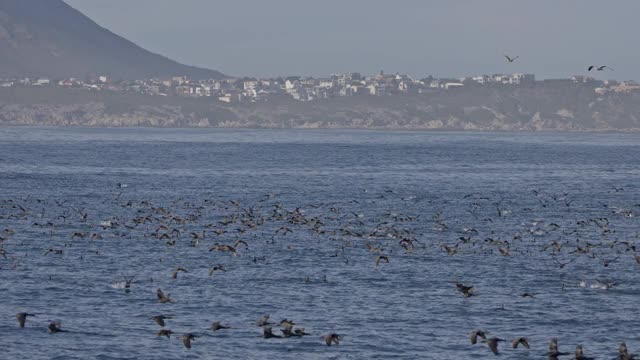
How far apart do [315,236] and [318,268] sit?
12.1 m

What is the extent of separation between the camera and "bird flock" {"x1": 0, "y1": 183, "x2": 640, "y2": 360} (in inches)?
1970

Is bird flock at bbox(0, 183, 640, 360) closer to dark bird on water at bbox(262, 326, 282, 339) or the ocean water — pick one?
dark bird on water at bbox(262, 326, 282, 339)

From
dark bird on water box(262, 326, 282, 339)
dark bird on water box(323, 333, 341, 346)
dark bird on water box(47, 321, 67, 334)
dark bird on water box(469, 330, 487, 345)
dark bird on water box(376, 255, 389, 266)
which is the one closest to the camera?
dark bird on water box(469, 330, 487, 345)

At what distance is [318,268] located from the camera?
59.4 metres

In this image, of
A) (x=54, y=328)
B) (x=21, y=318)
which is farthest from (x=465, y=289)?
(x=21, y=318)

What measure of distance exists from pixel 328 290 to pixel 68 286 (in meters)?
9.98

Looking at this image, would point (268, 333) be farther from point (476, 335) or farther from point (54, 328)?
point (54, 328)

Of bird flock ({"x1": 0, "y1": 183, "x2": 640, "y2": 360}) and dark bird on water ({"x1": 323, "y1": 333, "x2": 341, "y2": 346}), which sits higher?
dark bird on water ({"x1": 323, "y1": 333, "x2": 341, "y2": 346})

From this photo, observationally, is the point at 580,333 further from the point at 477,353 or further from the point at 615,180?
the point at 615,180

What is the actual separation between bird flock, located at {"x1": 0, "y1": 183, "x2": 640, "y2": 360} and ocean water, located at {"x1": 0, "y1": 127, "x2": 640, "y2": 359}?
177 mm

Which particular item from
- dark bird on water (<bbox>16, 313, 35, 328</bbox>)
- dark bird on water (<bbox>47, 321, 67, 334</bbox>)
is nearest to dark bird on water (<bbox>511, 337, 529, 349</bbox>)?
dark bird on water (<bbox>47, 321, 67, 334</bbox>)

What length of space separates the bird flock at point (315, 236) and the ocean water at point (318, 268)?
18cm

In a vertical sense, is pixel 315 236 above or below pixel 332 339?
below

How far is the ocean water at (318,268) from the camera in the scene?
44.1 meters
